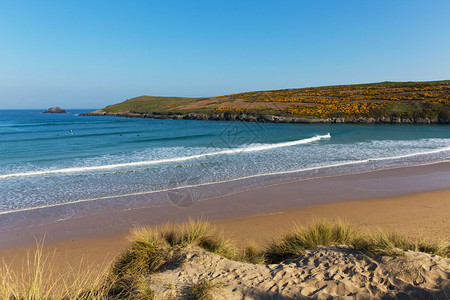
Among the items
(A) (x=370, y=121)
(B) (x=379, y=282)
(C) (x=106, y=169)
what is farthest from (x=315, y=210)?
(A) (x=370, y=121)

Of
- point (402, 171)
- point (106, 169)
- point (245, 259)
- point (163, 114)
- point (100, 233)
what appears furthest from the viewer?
point (163, 114)

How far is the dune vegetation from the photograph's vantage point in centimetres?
338

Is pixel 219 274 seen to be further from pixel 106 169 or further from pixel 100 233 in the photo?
pixel 106 169

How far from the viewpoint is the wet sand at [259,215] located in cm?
623

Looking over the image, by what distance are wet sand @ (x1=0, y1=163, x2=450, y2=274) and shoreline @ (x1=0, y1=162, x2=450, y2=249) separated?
0.03m

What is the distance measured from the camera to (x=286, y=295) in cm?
341

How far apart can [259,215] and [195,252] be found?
3.64m

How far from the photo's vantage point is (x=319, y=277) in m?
3.74

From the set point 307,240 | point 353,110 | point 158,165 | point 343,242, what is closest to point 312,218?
point 343,242

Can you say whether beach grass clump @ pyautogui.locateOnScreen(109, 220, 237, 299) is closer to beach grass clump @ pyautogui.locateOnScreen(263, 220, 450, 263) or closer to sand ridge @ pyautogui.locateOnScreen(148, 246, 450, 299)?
sand ridge @ pyautogui.locateOnScreen(148, 246, 450, 299)

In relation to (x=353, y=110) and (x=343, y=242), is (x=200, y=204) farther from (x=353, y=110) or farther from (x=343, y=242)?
(x=353, y=110)

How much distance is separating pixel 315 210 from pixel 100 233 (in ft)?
21.0

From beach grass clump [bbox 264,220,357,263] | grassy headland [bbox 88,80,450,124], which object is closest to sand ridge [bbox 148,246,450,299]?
beach grass clump [bbox 264,220,357,263]

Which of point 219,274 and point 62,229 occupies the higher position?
point 219,274
